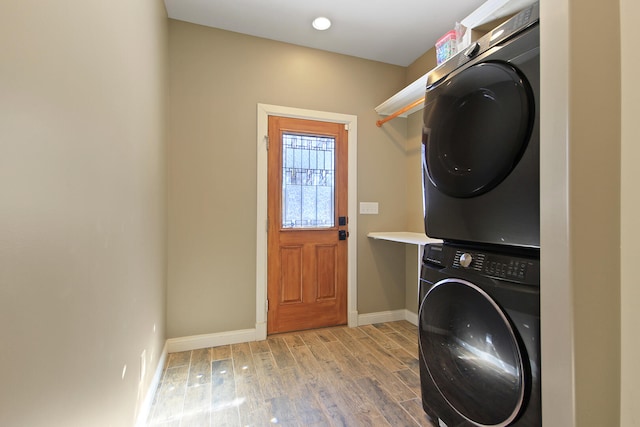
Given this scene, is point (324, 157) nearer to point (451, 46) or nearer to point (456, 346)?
point (451, 46)

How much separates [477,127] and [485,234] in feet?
1.40

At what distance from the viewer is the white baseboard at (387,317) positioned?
2.87m

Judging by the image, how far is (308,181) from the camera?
2.70m

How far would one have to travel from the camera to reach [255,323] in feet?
8.25

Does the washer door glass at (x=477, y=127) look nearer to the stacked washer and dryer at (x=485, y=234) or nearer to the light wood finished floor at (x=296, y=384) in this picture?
the stacked washer and dryer at (x=485, y=234)

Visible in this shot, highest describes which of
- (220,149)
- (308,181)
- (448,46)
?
(448,46)

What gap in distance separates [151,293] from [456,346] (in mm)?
1740

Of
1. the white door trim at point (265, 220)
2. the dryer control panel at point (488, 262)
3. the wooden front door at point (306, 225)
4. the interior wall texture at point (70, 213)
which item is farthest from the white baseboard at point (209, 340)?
the dryer control panel at point (488, 262)

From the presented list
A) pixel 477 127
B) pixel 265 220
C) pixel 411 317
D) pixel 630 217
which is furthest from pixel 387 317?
pixel 630 217

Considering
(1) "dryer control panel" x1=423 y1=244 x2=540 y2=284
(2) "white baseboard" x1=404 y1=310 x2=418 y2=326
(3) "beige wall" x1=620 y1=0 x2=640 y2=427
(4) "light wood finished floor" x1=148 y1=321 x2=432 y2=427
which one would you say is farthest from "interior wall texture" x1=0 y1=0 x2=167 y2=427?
(2) "white baseboard" x1=404 y1=310 x2=418 y2=326

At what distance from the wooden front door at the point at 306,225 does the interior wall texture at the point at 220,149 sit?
7.6 inches

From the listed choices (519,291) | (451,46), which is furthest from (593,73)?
(451,46)

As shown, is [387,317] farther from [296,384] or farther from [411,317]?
[296,384]

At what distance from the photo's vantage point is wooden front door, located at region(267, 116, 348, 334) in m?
2.60
